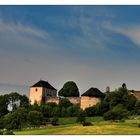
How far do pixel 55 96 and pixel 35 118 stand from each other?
3.02ft

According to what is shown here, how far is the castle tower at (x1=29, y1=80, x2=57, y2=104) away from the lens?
24188 mm

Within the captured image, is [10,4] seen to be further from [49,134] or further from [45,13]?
[49,134]

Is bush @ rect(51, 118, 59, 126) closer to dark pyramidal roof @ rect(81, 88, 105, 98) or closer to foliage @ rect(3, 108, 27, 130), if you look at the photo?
foliage @ rect(3, 108, 27, 130)

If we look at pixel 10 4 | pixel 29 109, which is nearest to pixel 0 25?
pixel 10 4

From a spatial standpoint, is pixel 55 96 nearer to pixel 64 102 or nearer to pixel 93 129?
Answer: pixel 64 102

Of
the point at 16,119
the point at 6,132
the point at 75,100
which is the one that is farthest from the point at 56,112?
the point at 6,132

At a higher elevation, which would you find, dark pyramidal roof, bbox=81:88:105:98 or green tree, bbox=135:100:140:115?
dark pyramidal roof, bbox=81:88:105:98

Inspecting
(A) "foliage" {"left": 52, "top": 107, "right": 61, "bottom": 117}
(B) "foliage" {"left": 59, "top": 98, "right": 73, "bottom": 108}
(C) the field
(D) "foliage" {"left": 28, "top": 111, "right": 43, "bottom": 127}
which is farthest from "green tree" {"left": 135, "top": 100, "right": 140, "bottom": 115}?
(D) "foliage" {"left": 28, "top": 111, "right": 43, "bottom": 127}

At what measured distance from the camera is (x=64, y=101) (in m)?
25.0

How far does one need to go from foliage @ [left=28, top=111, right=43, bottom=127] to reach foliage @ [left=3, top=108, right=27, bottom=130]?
12 centimetres

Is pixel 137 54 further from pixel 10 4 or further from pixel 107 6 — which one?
pixel 10 4

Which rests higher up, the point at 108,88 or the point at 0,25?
the point at 0,25

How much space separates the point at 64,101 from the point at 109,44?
2.04 m

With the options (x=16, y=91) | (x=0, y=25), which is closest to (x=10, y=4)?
(x=0, y=25)
